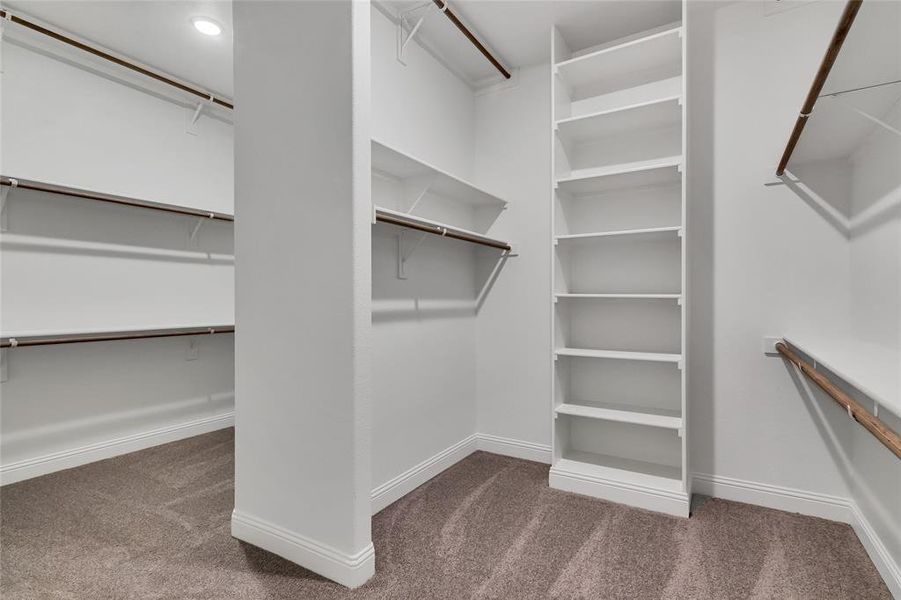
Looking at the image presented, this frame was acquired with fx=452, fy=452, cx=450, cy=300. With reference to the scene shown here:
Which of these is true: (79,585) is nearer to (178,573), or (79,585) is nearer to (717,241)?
(178,573)

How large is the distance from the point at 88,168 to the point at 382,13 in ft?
6.39

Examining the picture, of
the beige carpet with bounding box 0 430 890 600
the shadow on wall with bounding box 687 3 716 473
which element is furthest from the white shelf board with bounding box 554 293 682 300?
the beige carpet with bounding box 0 430 890 600

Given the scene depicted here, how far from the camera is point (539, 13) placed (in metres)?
2.35

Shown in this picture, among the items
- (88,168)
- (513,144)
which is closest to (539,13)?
(513,144)

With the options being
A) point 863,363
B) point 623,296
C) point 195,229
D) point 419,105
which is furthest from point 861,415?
point 195,229

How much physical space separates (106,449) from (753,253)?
12.4 feet

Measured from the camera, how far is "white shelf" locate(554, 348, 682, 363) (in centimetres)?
219

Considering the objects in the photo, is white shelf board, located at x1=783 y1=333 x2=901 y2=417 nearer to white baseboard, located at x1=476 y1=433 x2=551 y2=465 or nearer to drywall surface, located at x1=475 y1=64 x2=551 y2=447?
drywall surface, located at x1=475 y1=64 x2=551 y2=447

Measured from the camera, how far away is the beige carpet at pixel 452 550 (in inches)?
60.7

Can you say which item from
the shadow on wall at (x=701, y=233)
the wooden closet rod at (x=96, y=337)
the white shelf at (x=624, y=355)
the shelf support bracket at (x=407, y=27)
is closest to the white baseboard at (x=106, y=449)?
the wooden closet rod at (x=96, y=337)

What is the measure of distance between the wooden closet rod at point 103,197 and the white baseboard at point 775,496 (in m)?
2.95

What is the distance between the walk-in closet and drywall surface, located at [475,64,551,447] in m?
0.02

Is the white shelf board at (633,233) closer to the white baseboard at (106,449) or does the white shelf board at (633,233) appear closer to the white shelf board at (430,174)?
the white shelf board at (430,174)

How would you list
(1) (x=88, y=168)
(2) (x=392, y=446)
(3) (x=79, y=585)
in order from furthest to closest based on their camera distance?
1. (1) (x=88, y=168)
2. (2) (x=392, y=446)
3. (3) (x=79, y=585)
